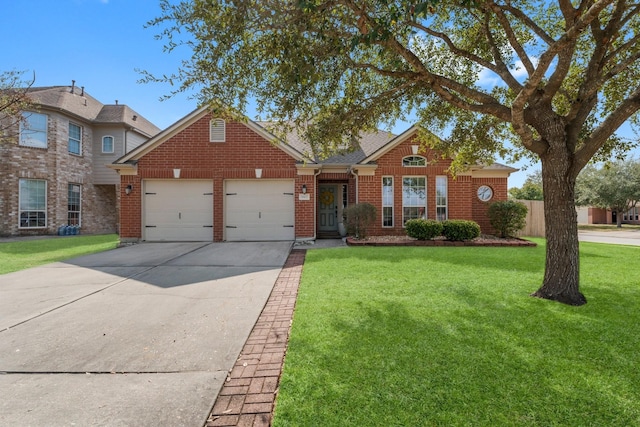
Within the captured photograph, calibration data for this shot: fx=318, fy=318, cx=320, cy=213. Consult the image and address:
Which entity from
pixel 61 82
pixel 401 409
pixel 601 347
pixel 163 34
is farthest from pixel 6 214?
pixel 601 347

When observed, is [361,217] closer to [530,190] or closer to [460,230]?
[460,230]

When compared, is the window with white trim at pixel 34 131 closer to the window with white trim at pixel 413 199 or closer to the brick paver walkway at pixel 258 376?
the window with white trim at pixel 413 199

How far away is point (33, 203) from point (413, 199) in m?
19.3

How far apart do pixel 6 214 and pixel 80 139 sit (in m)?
5.47

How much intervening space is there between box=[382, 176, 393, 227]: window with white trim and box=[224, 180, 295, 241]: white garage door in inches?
153

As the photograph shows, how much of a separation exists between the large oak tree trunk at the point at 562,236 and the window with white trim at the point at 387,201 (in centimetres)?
849

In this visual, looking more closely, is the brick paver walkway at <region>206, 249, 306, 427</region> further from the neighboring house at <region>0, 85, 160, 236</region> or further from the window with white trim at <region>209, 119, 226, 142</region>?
the neighboring house at <region>0, 85, 160, 236</region>

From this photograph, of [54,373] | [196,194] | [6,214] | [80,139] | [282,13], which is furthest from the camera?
[80,139]

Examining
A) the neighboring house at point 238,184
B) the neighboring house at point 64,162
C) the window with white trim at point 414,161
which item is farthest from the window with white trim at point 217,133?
the neighboring house at point 64,162

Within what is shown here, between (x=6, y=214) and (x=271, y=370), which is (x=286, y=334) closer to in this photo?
(x=271, y=370)

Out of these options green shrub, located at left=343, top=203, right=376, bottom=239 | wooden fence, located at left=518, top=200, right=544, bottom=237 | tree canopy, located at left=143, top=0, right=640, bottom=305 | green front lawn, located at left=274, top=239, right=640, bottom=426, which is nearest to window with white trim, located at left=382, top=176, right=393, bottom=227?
green shrub, located at left=343, top=203, right=376, bottom=239

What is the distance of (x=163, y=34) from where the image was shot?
5.32 m

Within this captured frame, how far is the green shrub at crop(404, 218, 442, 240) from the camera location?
1190 centimetres

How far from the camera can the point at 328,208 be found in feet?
50.2
